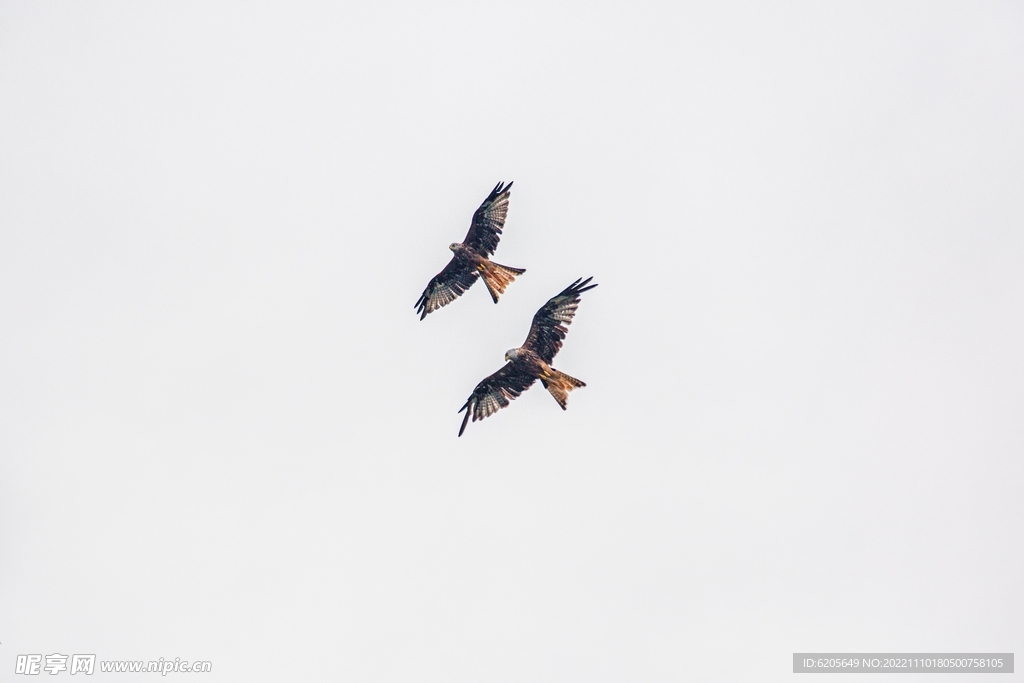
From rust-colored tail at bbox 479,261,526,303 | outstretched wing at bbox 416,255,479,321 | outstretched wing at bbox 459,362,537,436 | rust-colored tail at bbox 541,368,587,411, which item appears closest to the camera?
rust-colored tail at bbox 541,368,587,411

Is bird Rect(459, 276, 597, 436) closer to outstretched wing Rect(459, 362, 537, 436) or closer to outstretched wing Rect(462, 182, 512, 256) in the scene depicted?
outstretched wing Rect(459, 362, 537, 436)

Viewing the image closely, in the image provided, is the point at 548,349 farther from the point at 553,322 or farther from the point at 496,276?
the point at 496,276

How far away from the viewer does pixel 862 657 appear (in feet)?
124

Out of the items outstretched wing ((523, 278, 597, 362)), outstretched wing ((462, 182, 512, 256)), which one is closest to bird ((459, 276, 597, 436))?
outstretched wing ((523, 278, 597, 362))

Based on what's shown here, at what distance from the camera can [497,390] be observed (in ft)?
80.5

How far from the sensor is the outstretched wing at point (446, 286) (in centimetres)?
2639

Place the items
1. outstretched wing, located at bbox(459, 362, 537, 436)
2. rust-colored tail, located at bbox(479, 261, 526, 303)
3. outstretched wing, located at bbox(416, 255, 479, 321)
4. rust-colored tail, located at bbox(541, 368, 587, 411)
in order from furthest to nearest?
outstretched wing, located at bbox(416, 255, 479, 321), rust-colored tail, located at bbox(479, 261, 526, 303), outstretched wing, located at bbox(459, 362, 537, 436), rust-colored tail, located at bbox(541, 368, 587, 411)

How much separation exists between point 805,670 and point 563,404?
49.9 feet

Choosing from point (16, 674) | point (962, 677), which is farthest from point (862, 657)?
point (16, 674)

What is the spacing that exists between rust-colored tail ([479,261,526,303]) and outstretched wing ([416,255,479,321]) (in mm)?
1029

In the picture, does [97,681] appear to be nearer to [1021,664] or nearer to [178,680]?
[178,680]

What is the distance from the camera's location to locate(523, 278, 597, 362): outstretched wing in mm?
22797

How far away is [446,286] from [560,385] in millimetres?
5011

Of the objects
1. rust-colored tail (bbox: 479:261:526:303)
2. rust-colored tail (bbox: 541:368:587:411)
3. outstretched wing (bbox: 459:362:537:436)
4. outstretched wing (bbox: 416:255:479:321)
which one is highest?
outstretched wing (bbox: 416:255:479:321)
